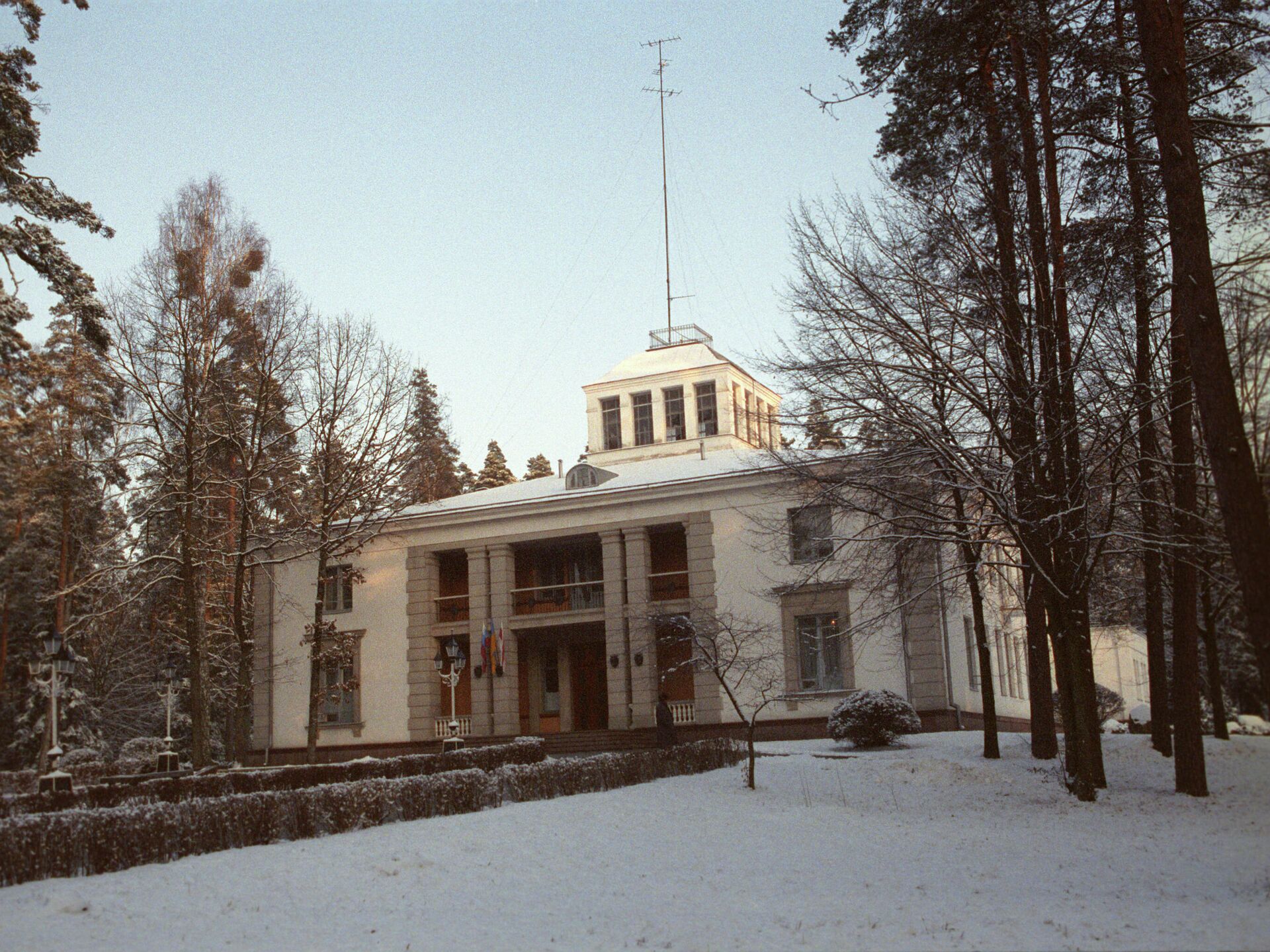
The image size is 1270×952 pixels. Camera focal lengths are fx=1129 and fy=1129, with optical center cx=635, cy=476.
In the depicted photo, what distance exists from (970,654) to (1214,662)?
15.9 m

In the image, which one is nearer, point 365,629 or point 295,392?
point 295,392

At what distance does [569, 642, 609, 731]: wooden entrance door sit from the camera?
36.2 m

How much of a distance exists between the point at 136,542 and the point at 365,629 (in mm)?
9992

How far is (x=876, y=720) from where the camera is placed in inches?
934

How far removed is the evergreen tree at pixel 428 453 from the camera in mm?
33469

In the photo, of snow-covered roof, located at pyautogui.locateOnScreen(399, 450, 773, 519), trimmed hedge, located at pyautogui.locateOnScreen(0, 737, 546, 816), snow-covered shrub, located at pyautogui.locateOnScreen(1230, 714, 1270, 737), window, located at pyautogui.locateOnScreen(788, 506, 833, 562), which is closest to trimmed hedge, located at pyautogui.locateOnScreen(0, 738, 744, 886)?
trimmed hedge, located at pyautogui.locateOnScreen(0, 737, 546, 816)

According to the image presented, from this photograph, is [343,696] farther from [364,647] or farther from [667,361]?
[667,361]

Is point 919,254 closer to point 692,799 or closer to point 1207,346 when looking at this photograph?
point 1207,346

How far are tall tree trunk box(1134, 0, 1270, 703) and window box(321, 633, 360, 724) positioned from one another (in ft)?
94.4

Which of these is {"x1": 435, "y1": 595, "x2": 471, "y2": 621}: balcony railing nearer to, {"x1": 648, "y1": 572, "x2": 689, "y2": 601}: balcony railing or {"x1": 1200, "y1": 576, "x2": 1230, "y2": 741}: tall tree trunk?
{"x1": 648, "y1": 572, "x2": 689, "y2": 601}: balcony railing

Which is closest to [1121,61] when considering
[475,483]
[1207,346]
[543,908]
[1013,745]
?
[1207,346]

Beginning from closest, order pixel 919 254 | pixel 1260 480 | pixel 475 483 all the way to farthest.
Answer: pixel 1260 480, pixel 919 254, pixel 475 483

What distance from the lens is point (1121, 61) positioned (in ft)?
42.3

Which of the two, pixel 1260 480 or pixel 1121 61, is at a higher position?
pixel 1121 61
